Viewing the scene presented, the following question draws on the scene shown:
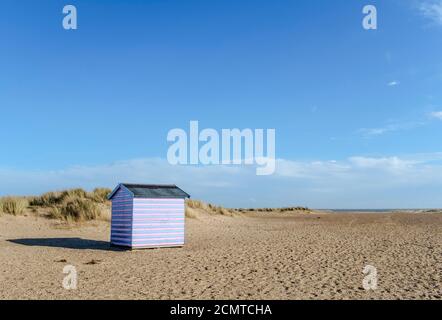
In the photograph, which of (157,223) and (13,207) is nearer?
(157,223)

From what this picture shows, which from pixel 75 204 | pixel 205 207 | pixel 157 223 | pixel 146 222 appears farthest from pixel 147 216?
pixel 205 207

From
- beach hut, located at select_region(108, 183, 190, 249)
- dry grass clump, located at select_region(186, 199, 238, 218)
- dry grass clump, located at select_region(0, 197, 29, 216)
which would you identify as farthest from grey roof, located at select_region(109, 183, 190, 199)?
dry grass clump, located at select_region(186, 199, 238, 218)

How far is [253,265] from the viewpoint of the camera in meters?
13.2

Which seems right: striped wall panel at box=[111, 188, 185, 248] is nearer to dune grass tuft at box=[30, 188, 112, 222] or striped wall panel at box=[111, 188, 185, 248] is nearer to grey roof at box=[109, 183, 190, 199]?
grey roof at box=[109, 183, 190, 199]

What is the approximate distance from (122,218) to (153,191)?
165cm

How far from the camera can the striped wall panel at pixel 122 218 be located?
17078 mm

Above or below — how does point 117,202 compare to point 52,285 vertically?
above

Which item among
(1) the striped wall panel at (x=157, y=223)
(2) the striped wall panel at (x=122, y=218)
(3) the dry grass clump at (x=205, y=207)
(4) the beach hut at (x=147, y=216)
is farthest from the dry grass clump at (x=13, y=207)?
(3) the dry grass clump at (x=205, y=207)

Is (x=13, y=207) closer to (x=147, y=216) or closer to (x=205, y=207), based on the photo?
(x=147, y=216)

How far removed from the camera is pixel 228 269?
12.5 m

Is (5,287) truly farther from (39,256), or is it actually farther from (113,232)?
(113,232)

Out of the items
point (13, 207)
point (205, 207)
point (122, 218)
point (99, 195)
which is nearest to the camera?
point (122, 218)
